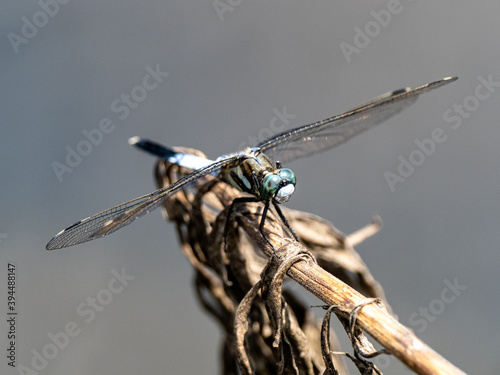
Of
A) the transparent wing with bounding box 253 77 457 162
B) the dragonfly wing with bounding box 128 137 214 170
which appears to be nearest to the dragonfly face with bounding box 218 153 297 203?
the dragonfly wing with bounding box 128 137 214 170

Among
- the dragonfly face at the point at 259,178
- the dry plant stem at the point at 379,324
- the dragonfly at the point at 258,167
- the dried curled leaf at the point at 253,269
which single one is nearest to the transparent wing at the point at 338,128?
the dragonfly at the point at 258,167

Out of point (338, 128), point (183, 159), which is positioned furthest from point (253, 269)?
point (338, 128)

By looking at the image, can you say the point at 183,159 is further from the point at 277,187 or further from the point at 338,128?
the point at 338,128

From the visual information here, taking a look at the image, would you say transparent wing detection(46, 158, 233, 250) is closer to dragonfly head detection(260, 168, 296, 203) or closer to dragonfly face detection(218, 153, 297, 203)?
dragonfly face detection(218, 153, 297, 203)

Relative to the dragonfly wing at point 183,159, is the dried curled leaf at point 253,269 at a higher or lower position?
lower

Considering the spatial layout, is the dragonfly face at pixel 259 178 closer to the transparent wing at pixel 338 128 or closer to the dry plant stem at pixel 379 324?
the transparent wing at pixel 338 128

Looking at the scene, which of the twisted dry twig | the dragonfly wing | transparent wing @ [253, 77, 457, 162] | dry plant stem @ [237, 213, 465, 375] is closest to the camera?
dry plant stem @ [237, 213, 465, 375]

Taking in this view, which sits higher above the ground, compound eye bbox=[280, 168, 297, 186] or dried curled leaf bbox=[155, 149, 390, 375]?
compound eye bbox=[280, 168, 297, 186]

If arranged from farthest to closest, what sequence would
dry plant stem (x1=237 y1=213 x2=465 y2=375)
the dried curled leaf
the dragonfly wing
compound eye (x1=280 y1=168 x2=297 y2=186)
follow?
the dragonfly wing → compound eye (x1=280 y1=168 x2=297 y2=186) → the dried curled leaf → dry plant stem (x1=237 y1=213 x2=465 y2=375)
